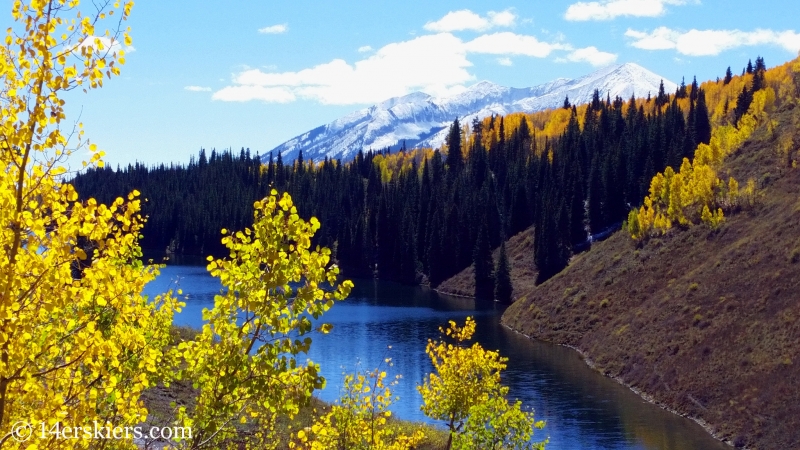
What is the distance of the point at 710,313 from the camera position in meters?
62.8

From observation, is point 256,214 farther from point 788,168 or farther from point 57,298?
point 788,168

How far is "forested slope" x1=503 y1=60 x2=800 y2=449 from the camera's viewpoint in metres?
49.9

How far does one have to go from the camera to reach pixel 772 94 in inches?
4274

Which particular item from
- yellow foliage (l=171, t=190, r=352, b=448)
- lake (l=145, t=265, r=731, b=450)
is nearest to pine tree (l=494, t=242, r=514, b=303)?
lake (l=145, t=265, r=731, b=450)

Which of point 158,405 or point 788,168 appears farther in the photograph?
point 788,168

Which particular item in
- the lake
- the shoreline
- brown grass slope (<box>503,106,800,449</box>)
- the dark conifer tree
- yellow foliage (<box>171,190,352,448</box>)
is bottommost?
the shoreline

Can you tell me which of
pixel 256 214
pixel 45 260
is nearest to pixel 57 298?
pixel 45 260

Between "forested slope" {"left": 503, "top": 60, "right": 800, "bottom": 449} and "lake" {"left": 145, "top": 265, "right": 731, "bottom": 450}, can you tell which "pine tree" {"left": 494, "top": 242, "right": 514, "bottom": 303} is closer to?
"lake" {"left": 145, "top": 265, "right": 731, "bottom": 450}

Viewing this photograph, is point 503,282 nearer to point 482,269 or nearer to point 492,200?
point 482,269

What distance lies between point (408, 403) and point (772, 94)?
88.5m

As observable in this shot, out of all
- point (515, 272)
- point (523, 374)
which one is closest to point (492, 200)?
point (515, 272)

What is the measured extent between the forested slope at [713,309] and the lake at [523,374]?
8.31ft

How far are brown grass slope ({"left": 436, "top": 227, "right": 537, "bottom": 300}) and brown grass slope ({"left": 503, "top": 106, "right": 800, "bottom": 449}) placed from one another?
23122mm

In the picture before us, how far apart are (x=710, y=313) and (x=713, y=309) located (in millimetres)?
615
